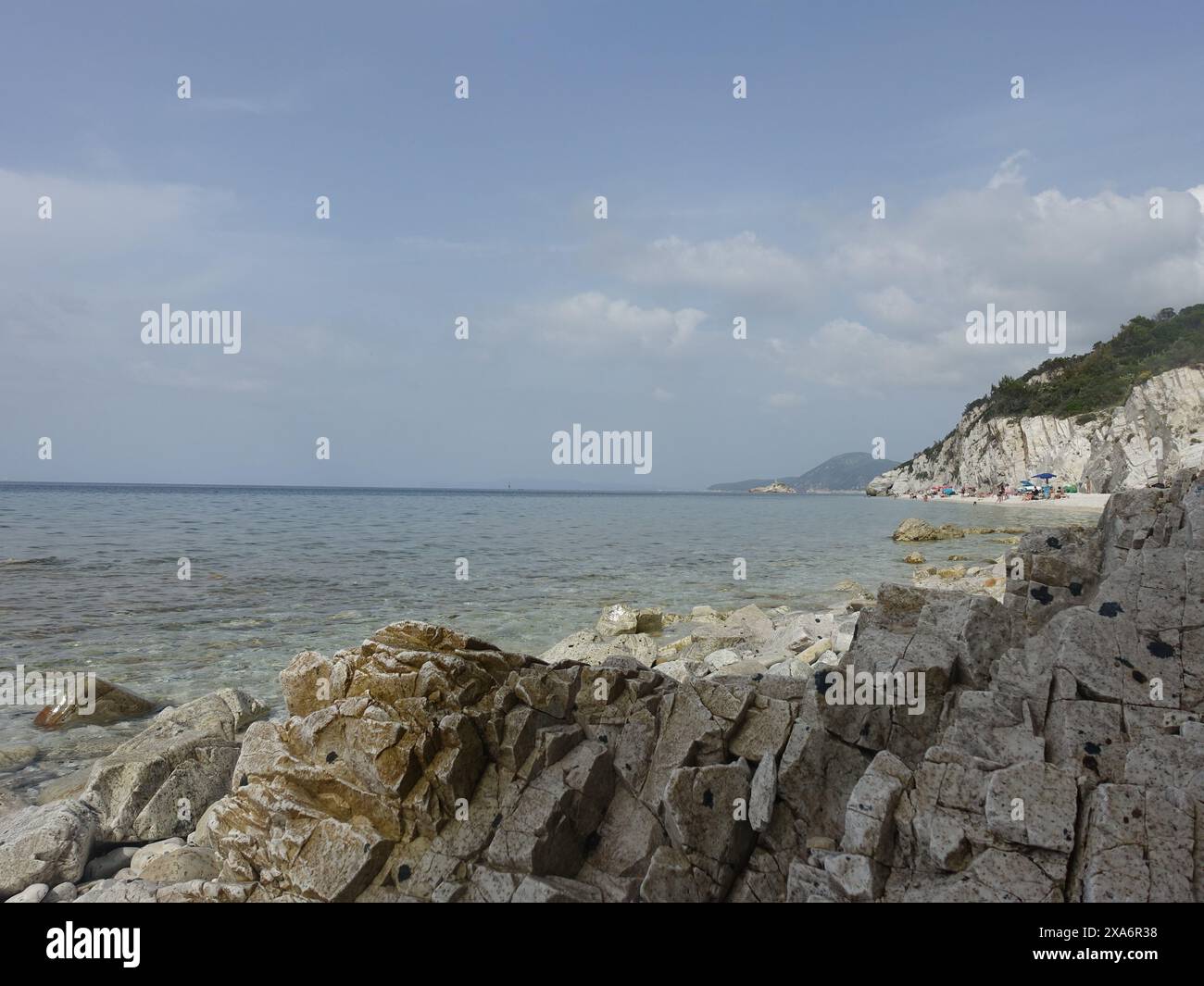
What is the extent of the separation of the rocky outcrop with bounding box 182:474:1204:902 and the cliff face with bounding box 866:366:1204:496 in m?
55.2

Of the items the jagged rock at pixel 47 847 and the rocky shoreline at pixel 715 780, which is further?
the jagged rock at pixel 47 847

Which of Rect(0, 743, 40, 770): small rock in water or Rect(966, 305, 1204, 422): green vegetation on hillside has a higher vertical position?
Rect(966, 305, 1204, 422): green vegetation on hillside

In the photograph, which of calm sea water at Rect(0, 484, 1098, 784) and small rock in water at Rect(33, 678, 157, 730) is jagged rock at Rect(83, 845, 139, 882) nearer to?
calm sea water at Rect(0, 484, 1098, 784)

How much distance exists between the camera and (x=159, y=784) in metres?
10.1

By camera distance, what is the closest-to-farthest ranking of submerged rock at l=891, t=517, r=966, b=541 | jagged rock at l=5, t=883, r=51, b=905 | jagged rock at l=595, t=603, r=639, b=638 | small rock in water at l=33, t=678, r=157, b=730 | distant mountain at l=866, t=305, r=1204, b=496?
jagged rock at l=5, t=883, r=51, b=905 → small rock in water at l=33, t=678, r=157, b=730 → jagged rock at l=595, t=603, r=639, b=638 → submerged rock at l=891, t=517, r=966, b=541 → distant mountain at l=866, t=305, r=1204, b=496

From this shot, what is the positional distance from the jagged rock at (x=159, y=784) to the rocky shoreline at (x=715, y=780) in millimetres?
41

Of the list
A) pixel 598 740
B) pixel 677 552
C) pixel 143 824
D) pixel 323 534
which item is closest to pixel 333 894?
pixel 598 740

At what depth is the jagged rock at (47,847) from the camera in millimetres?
8234

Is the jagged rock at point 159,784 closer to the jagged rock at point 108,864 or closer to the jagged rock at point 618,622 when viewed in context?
the jagged rock at point 108,864

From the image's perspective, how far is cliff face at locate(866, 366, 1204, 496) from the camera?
77.2 metres

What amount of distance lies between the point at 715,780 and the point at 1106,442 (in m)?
106

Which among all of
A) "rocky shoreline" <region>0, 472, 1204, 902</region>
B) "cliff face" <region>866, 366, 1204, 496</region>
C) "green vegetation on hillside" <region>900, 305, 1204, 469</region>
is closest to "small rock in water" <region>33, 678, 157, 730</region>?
"rocky shoreline" <region>0, 472, 1204, 902</region>

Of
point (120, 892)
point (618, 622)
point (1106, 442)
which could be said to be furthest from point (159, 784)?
point (1106, 442)

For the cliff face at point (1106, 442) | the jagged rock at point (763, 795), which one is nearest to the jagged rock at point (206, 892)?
the jagged rock at point (763, 795)
